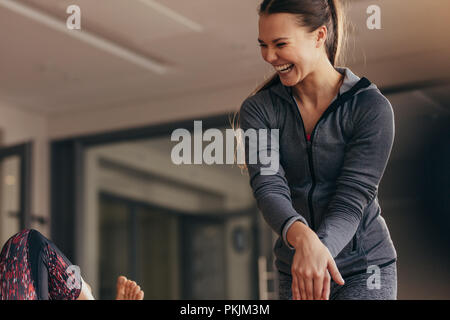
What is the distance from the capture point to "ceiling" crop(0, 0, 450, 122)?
3965mm

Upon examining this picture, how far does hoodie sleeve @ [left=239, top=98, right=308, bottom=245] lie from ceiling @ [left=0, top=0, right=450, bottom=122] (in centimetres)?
247

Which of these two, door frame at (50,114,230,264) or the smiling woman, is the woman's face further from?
door frame at (50,114,230,264)

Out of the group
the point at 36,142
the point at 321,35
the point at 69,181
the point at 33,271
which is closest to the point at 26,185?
the point at 69,181

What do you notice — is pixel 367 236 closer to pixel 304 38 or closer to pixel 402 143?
pixel 304 38

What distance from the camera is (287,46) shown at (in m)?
1.29

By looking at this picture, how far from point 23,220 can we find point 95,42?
151 centimetres

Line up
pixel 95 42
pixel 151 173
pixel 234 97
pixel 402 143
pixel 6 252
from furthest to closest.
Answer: pixel 151 173 → pixel 234 97 → pixel 402 143 → pixel 95 42 → pixel 6 252

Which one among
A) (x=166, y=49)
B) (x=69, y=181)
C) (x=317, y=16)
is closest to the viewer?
(x=317, y=16)

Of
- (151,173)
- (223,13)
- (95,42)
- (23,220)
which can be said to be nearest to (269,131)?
(223,13)

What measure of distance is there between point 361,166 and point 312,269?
25 cm

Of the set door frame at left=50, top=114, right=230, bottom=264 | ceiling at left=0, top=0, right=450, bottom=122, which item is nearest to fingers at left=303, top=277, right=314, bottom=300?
ceiling at left=0, top=0, right=450, bottom=122

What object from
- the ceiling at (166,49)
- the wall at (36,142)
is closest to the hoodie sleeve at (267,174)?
the ceiling at (166,49)

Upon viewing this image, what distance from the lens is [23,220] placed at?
16.9 ft

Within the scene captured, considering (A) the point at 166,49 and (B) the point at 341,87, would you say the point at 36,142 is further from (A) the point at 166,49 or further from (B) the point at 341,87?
(B) the point at 341,87
